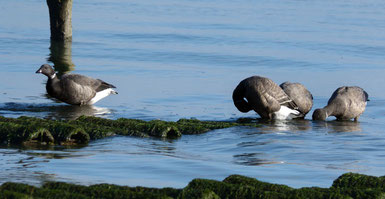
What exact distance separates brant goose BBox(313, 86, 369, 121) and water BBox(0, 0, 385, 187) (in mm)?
314

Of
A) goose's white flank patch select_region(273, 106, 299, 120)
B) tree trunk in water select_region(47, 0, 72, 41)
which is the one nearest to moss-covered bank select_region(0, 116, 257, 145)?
goose's white flank patch select_region(273, 106, 299, 120)

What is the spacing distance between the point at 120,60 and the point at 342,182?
16838mm

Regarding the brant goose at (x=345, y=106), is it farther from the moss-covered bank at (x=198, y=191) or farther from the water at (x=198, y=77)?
the moss-covered bank at (x=198, y=191)

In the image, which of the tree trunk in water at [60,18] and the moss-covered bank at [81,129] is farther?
the tree trunk in water at [60,18]

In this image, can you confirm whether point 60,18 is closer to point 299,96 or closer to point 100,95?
point 100,95

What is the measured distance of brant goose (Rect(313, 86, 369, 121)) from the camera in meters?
15.0

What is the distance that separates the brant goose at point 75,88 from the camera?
1555 cm

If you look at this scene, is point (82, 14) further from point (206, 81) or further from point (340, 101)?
point (340, 101)

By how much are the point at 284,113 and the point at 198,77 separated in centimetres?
633

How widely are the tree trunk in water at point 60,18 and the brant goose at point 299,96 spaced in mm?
11025

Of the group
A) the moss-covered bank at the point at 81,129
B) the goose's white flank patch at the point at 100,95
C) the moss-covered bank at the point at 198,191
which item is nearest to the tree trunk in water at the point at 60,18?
the goose's white flank patch at the point at 100,95

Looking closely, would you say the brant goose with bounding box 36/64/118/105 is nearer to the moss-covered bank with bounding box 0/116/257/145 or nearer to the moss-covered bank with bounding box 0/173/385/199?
the moss-covered bank with bounding box 0/116/257/145

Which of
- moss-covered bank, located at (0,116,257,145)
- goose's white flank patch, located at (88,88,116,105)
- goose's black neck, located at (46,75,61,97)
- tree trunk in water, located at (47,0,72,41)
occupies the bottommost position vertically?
moss-covered bank, located at (0,116,257,145)

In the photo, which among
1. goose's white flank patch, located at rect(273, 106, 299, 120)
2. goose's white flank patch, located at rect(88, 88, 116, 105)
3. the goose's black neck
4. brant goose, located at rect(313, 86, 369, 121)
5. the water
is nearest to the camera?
the water
